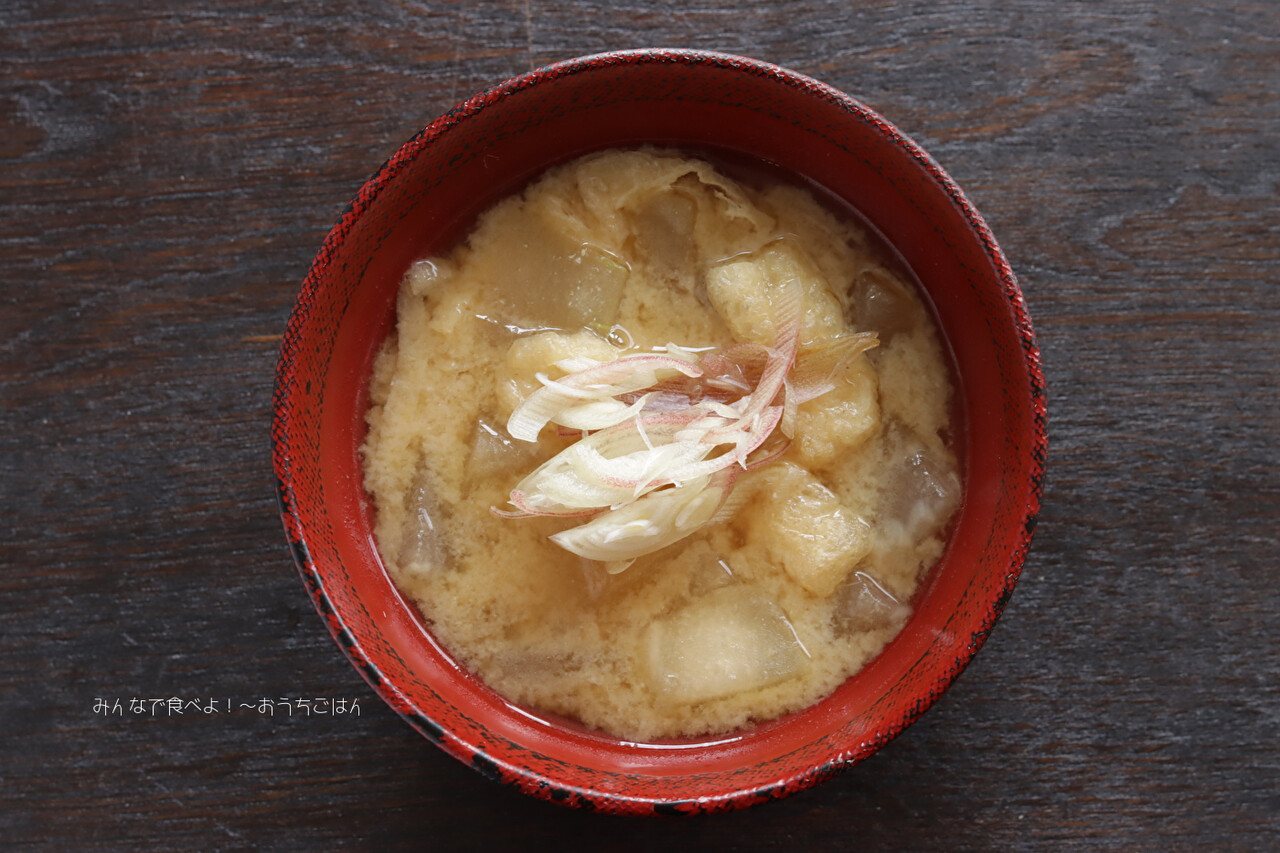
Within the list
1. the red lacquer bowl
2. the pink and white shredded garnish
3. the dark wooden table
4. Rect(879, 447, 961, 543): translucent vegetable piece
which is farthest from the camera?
the dark wooden table

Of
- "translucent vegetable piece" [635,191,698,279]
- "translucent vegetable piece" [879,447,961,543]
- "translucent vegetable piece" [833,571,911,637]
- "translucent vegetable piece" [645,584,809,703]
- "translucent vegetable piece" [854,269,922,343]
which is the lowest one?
"translucent vegetable piece" [645,584,809,703]

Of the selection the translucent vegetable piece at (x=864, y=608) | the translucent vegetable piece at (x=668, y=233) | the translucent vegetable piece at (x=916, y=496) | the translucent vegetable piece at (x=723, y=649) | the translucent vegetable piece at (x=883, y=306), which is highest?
the translucent vegetable piece at (x=668, y=233)

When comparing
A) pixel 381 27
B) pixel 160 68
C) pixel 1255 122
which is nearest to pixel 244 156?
pixel 160 68

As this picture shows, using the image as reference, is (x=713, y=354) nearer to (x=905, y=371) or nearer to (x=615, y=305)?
(x=615, y=305)

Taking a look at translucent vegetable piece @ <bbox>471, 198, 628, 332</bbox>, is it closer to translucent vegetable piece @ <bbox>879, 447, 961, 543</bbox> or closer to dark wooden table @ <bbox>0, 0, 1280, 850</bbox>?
dark wooden table @ <bbox>0, 0, 1280, 850</bbox>

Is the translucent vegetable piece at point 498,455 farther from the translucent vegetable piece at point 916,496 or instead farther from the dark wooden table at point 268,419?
the translucent vegetable piece at point 916,496

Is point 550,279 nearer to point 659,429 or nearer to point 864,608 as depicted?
point 659,429

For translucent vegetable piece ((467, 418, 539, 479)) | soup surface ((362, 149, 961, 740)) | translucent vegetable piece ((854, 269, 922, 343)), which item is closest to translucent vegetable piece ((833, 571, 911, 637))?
soup surface ((362, 149, 961, 740))

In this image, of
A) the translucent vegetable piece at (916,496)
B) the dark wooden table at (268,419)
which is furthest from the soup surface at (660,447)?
the dark wooden table at (268,419)
